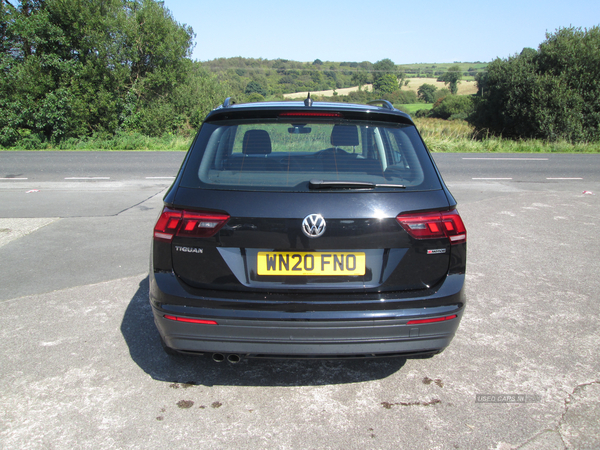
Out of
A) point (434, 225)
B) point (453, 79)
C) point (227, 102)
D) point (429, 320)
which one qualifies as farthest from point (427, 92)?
point (429, 320)

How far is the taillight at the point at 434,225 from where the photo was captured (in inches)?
96.3

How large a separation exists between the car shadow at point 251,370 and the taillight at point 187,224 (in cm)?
98

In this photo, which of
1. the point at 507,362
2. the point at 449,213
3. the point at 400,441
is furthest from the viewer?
the point at 507,362

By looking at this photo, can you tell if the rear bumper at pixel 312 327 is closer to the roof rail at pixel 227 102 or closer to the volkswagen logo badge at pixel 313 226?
the volkswagen logo badge at pixel 313 226

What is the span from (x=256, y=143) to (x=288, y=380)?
5.02 feet

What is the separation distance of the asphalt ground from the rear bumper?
0.41m

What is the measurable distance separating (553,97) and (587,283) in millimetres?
27415

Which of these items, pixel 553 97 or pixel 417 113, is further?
pixel 417 113

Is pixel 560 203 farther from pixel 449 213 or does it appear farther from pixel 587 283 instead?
pixel 449 213

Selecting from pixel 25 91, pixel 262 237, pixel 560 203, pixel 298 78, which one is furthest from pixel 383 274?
pixel 298 78

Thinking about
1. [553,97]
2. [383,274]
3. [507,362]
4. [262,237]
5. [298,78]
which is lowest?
[507,362]

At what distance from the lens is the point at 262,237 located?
238 centimetres

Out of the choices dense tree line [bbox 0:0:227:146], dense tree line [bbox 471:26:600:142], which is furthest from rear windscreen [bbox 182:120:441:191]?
dense tree line [bbox 471:26:600:142]

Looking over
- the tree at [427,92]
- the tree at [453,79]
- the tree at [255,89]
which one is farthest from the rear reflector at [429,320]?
the tree at [453,79]
